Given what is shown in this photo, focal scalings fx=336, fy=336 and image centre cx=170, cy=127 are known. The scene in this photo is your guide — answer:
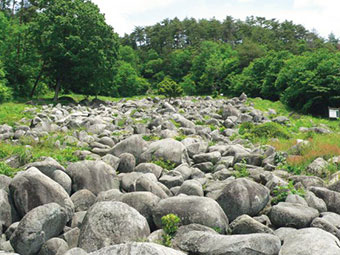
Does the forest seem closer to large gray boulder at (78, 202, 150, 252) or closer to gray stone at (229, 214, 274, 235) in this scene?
gray stone at (229, 214, 274, 235)

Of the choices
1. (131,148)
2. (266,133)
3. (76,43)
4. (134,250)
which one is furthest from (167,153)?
(76,43)

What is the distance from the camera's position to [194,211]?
732 cm

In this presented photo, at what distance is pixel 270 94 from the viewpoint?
1690 inches

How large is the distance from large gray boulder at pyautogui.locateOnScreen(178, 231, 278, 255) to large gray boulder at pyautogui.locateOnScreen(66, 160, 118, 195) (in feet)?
12.8

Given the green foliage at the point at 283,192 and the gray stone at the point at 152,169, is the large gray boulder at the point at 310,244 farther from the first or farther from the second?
the gray stone at the point at 152,169

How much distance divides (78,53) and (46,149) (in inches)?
926

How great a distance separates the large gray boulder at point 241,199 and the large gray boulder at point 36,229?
3815 millimetres

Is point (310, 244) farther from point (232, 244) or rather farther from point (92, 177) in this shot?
point (92, 177)

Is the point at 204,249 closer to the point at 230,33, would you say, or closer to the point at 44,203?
the point at 44,203

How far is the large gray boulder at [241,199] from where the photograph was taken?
26.5 feet

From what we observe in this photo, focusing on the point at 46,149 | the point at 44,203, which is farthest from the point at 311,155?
the point at 46,149

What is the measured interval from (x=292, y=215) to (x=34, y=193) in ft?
20.1

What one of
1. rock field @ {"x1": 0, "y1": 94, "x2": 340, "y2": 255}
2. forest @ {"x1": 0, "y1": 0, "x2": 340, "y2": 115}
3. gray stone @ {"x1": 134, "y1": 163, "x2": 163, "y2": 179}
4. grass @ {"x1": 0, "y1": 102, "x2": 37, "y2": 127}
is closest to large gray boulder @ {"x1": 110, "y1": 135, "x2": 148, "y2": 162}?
rock field @ {"x1": 0, "y1": 94, "x2": 340, "y2": 255}

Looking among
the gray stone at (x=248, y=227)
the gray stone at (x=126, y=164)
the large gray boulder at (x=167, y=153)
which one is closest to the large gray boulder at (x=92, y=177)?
the gray stone at (x=126, y=164)
